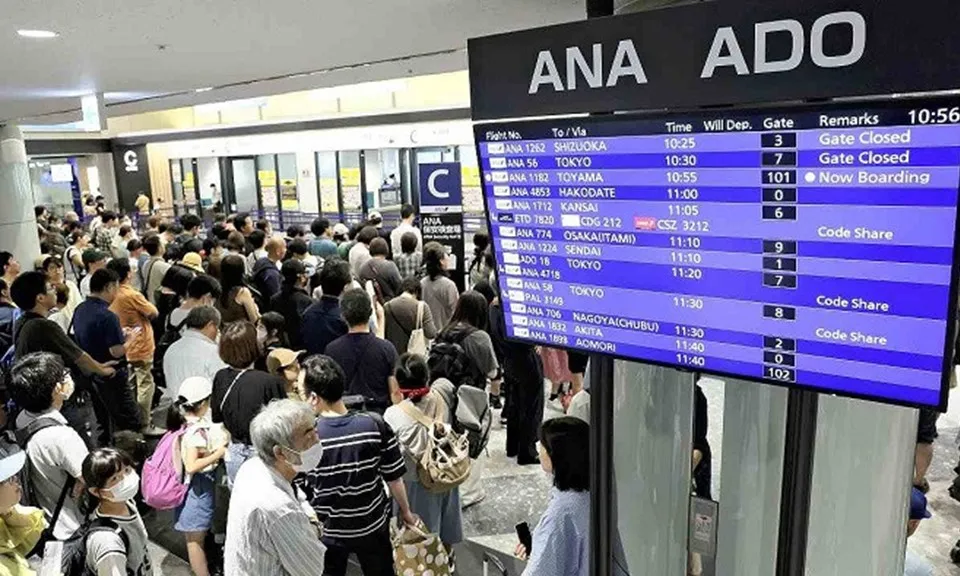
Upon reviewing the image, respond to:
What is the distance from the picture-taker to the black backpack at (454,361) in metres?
4.49

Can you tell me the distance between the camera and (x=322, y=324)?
4.82m

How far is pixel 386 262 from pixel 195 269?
160 cm

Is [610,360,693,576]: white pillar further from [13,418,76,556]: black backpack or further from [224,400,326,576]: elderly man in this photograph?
[13,418,76,556]: black backpack

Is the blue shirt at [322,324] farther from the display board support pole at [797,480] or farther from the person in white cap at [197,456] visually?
the display board support pole at [797,480]

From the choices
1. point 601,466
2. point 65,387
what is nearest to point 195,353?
point 65,387

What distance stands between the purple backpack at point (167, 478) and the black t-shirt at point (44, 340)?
4.55 feet

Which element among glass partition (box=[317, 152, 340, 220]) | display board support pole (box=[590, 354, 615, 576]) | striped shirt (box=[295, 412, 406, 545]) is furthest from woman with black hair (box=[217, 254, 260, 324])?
glass partition (box=[317, 152, 340, 220])

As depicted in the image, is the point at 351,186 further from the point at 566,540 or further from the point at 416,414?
the point at 566,540

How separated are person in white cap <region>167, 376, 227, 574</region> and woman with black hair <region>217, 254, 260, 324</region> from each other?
1.68 meters

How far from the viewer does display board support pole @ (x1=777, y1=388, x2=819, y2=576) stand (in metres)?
2.04

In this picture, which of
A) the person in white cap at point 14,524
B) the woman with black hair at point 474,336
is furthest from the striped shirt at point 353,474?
the woman with black hair at point 474,336

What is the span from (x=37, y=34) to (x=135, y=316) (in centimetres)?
251

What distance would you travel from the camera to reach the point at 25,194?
1012cm

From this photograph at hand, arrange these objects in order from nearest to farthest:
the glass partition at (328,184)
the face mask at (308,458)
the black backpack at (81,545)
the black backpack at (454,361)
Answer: the face mask at (308,458) < the black backpack at (81,545) < the black backpack at (454,361) < the glass partition at (328,184)
